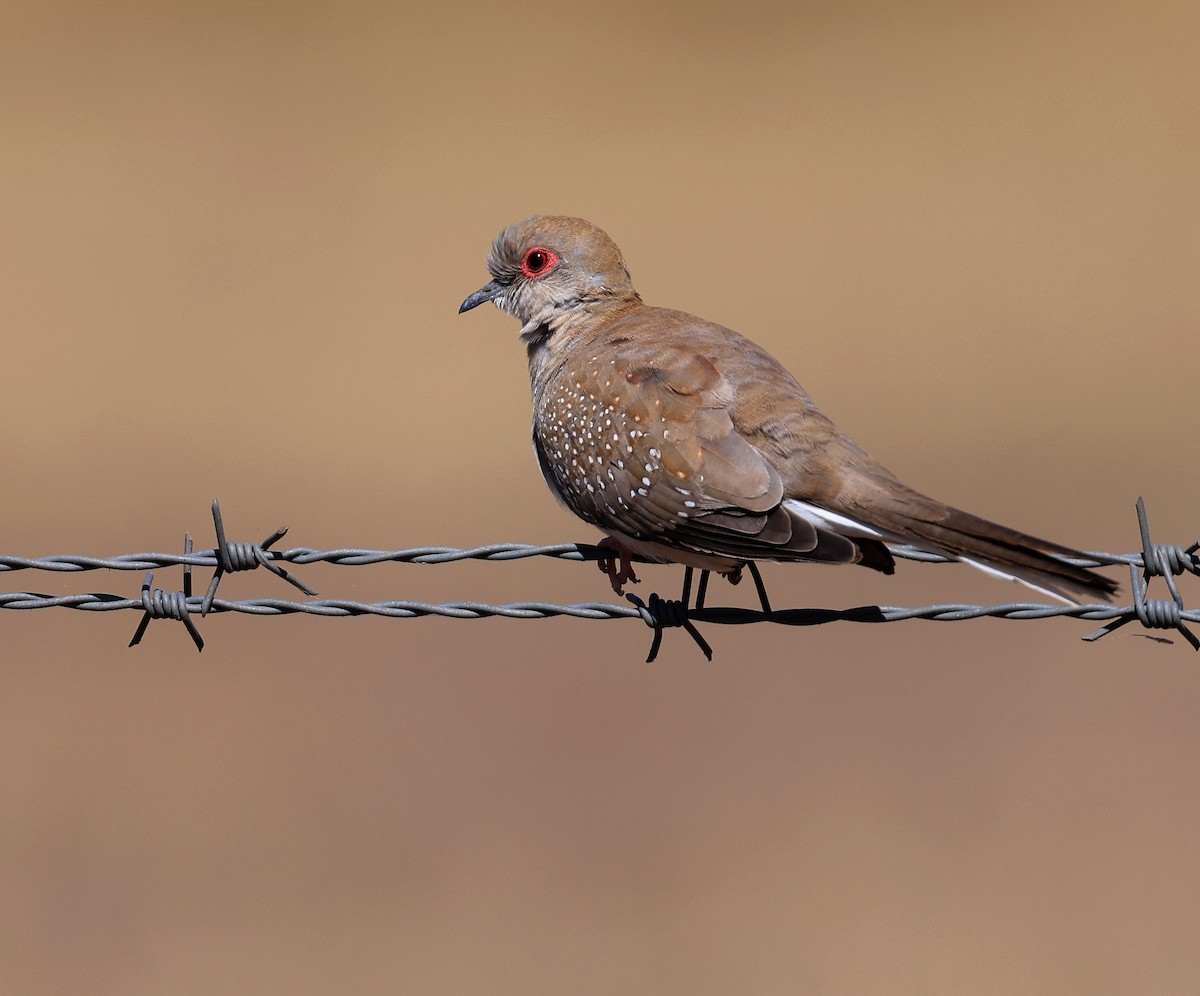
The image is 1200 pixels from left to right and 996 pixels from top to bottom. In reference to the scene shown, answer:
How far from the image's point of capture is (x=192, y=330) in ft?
47.3

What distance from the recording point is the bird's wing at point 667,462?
16.9ft

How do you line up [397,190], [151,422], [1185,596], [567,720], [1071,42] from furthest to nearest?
1. [1071,42]
2. [397,190]
3. [151,422]
4. [1185,596]
5. [567,720]

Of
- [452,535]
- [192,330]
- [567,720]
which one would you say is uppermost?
[192,330]

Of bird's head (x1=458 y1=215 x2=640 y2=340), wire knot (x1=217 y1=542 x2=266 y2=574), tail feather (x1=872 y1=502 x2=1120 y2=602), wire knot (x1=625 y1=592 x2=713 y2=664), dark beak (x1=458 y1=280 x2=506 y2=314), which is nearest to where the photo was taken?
tail feather (x1=872 y1=502 x2=1120 y2=602)

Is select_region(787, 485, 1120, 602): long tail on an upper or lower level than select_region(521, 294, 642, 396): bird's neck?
lower

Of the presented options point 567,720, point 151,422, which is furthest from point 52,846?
point 151,422

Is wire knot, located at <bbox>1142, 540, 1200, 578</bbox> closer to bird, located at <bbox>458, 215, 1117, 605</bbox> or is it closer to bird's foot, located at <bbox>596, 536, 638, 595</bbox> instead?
bird, located at <bbox>458, 215, 1117, 605</bbox>

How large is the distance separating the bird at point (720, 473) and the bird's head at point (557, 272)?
0.43 metres

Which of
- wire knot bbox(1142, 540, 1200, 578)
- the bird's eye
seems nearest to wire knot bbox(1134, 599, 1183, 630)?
wire knot bbox(1142, 540, 1200, 578)

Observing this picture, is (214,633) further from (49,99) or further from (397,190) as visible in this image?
(49,99)

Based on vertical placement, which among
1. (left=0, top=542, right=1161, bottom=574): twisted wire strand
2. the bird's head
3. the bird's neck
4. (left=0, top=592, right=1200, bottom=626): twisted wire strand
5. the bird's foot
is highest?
the bird's head

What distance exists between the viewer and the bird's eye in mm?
6941

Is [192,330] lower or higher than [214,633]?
higher

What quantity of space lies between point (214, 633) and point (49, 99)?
8.44 m
